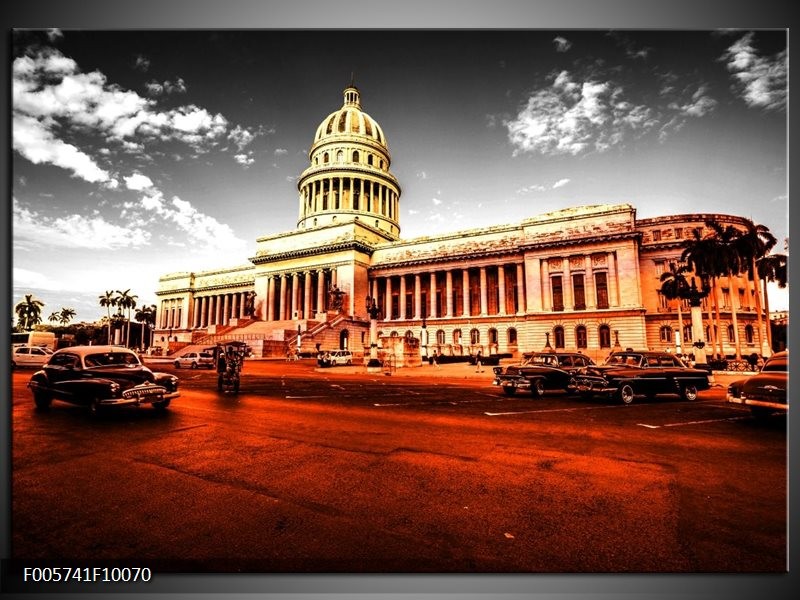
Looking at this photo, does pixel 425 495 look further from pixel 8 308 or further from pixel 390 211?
pixel 390 211

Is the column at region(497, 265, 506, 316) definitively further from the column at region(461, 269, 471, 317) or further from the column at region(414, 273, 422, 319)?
the column at region(414, 273, 422, 319)

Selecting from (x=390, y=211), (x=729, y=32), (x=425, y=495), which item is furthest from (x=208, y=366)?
(x=390, y=211)

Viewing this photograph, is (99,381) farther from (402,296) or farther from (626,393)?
(402,296)

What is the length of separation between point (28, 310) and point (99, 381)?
2296 millimetres

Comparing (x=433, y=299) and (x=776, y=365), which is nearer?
(x=776, y=365)

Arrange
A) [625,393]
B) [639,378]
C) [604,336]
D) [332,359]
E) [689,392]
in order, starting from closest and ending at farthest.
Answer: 1. [625,393]
2. [639,378]
3. [689,392]
4. [332,359]
5. [604,336]

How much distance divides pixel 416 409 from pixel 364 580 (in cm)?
732

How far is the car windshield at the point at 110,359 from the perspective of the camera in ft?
29.7

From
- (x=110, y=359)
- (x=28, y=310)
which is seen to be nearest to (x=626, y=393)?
(x=110, y=359)

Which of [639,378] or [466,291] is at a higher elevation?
[466,291]

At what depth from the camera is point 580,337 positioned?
45.2 m

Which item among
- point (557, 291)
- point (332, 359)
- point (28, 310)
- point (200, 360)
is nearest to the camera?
point (28, 310)

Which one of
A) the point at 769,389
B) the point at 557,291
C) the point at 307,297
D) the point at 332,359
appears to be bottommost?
the point at 332,359

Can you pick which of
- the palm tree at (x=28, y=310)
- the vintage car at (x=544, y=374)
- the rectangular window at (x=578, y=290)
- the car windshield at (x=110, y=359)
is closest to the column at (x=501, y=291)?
the rectangular window at (x=578, y=290)
